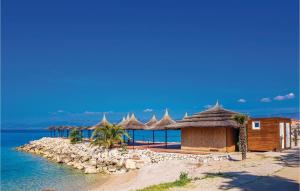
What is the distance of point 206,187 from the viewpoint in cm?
1268

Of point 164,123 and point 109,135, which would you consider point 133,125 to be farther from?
point 109,135

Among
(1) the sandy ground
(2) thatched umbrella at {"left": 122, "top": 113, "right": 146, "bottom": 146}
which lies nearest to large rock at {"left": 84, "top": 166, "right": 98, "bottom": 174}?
(1) the sandy ground

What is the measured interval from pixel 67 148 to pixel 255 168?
27.6 metres

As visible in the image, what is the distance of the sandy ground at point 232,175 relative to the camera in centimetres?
1269

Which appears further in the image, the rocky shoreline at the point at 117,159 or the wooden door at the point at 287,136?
the wooden door at the point at 287,136

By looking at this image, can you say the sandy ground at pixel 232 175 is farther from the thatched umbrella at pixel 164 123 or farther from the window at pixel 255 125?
the thatched umbrella at pixel 164 123

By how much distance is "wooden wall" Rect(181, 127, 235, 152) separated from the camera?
2562 centimetres

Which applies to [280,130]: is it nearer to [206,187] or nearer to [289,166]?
[289,166]

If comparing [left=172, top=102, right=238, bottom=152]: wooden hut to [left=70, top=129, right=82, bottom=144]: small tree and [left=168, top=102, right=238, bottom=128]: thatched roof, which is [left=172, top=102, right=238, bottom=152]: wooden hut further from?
[left=70, top=129, right=82, bottom=144]: small tree

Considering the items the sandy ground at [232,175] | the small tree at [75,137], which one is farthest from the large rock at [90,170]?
the small tree at [75,137]

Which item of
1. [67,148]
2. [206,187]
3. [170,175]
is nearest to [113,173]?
[170,175]

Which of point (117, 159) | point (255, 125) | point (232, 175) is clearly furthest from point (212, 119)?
point (232, 175)

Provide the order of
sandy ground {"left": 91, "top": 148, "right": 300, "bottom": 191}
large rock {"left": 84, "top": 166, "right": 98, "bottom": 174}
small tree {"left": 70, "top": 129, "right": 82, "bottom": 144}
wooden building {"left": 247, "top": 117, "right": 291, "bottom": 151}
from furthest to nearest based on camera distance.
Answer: small tree {"left": 70, "top": 129, "right": 82, "bottom": 144}
large rock {"left": 84, "top": 166, "right": 98, "bottom": 174}
wooden building {"left": 247, "top": 117, "right": 291, "bottom": 151}
sandy ground {"left": 91, "top": 148, "right": 300, "bottom": 191}

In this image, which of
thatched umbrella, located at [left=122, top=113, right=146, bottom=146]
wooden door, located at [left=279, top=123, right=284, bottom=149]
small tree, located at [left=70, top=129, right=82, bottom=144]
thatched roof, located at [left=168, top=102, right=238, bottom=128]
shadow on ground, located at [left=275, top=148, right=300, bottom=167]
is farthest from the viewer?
small tree, located at [left=70, top=129, right=82, bottom=144]
